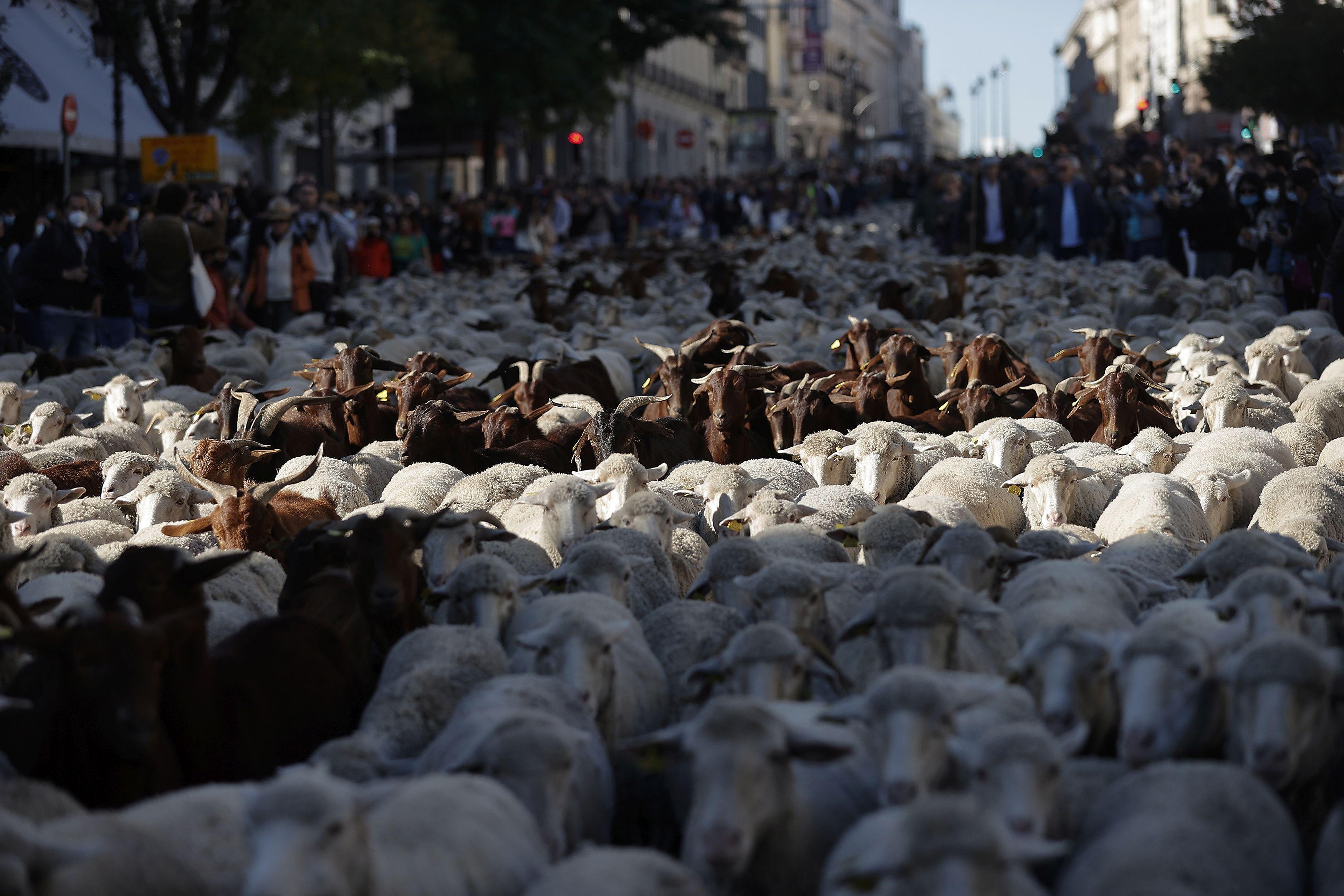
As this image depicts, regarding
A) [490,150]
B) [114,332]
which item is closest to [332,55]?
[114,332]

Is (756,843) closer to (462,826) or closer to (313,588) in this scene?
(462,826)

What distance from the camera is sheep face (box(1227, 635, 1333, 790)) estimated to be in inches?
153

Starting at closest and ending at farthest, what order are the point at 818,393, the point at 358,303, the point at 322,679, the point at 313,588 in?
the point at 322,679
the point at 313,588
the point at 818,393
the point at 358,303

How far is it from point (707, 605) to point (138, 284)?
11.3 metres

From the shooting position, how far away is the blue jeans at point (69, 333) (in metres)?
13.5

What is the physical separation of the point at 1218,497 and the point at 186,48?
17598mm

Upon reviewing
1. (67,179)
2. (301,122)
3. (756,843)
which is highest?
(301,122)

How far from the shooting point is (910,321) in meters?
15.0

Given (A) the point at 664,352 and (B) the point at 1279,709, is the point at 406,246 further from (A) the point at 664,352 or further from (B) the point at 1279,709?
(B) the point at 1279,709

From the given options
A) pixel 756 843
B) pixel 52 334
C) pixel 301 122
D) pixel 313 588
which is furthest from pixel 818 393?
pixel 301 122

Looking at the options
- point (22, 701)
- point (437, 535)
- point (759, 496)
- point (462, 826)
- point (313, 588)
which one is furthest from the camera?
point (759, 496)

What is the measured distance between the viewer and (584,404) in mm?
10578

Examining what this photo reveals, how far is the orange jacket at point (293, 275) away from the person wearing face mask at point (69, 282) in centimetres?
204

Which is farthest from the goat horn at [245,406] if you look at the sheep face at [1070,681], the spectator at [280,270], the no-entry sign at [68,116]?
the no-entry sign at [68,116]
